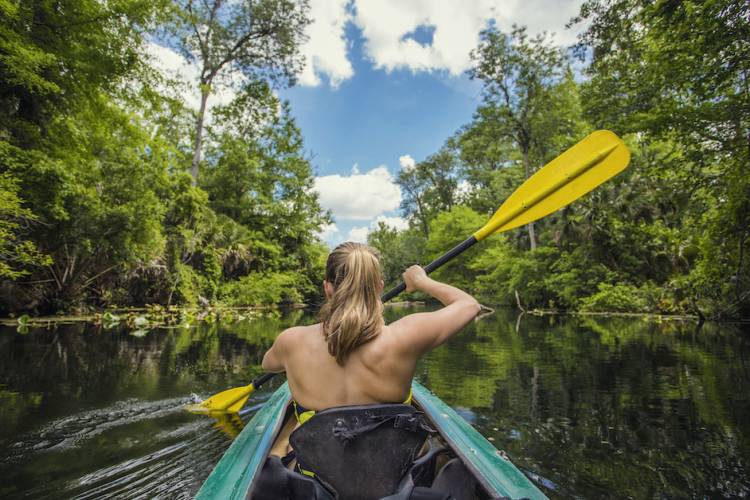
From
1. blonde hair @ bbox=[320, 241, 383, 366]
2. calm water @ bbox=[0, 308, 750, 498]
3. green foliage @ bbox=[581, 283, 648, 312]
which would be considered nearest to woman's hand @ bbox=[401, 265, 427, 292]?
blonde hair @ bbox=[320, 241, 383, 366]

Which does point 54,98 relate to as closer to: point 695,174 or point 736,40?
point 736,40

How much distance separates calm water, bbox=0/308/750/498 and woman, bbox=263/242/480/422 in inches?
61.7

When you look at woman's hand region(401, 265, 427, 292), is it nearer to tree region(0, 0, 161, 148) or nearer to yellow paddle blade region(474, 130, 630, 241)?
yellow paddle blade region(474, 130, 630, 241)

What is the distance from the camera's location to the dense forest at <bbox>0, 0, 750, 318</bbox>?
6457 millimetres

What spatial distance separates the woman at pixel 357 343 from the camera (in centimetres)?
135

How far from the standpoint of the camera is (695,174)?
7.06 meters

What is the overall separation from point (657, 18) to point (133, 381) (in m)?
8.91

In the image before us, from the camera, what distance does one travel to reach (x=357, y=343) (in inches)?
53.4

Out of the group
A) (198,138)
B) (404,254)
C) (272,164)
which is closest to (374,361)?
(198,138)

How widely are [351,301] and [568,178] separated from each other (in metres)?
2.66

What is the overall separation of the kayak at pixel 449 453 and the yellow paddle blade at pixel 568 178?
161 cm

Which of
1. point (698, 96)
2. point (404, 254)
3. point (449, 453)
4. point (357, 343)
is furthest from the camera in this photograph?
point (404, 254)

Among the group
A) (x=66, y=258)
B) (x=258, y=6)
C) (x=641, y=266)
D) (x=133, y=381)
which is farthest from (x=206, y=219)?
(x=641, y=266)

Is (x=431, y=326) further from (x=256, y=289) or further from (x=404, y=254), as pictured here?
(x=404, y=254)
